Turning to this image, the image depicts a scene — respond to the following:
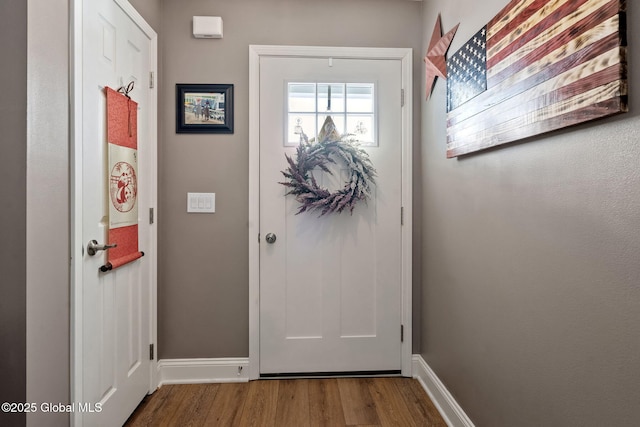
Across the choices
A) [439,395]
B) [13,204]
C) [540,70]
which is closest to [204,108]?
[13,204]

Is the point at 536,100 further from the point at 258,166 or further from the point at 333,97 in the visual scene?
the point at 258,166

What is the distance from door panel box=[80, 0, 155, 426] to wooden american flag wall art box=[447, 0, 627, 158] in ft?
5.47

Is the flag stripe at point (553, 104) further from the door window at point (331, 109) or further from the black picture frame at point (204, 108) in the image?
the black picture frame at point (204, 108)

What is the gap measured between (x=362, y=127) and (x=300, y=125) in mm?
408

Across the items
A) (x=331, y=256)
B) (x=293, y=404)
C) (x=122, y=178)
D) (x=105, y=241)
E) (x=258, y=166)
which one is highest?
(x=258, y=166)

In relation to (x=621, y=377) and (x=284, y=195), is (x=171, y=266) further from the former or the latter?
(x=621, y=377)

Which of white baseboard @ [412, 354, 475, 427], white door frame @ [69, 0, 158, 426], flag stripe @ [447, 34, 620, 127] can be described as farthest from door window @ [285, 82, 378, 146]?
white baseboard @ [412, 354, 475, 427]

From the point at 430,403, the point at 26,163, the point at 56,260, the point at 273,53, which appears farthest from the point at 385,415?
the point at 273,53

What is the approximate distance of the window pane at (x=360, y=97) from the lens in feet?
7.26

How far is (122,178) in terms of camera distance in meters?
1.71

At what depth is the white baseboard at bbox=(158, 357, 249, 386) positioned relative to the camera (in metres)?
2.18

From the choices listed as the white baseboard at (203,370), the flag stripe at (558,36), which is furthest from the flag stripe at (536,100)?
the white baseboard at (203,370)

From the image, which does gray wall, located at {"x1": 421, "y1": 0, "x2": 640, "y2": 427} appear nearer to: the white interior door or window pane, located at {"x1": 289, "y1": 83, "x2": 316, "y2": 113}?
the white interior door

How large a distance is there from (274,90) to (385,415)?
205 cm
